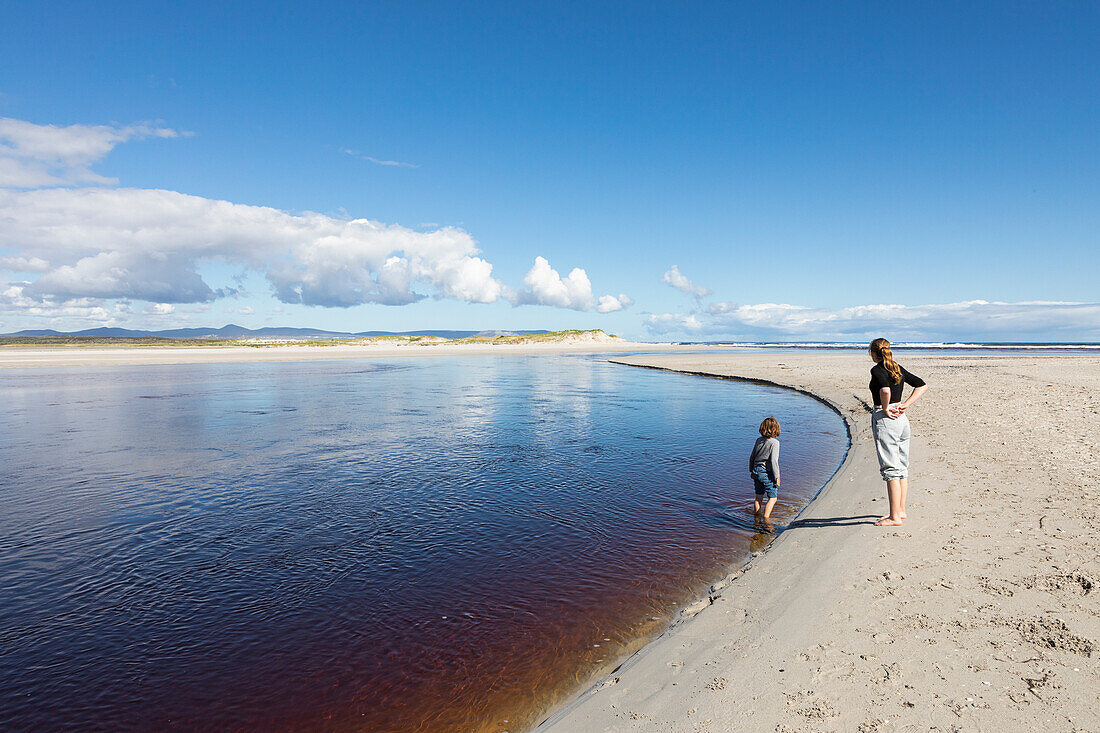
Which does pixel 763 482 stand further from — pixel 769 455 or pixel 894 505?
pixel 894 505

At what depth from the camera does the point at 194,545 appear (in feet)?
30.2

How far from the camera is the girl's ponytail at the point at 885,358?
8789 mm

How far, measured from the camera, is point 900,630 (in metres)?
5.69

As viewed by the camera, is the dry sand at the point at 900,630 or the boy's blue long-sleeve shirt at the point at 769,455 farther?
the boy's blue long-sleeve shirt at the point at 769,455

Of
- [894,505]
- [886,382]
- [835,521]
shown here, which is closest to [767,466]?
[835,521]

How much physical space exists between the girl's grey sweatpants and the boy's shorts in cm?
209

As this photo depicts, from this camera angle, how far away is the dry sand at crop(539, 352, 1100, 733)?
450cm

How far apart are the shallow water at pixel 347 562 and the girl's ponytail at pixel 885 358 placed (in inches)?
142

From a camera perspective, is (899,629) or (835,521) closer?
(899,629)

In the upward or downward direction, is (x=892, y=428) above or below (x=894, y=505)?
above

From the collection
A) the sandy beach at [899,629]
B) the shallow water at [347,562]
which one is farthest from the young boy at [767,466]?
the sandy beach at [899,629]

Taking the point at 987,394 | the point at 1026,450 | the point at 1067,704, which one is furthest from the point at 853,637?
the point at 987,394

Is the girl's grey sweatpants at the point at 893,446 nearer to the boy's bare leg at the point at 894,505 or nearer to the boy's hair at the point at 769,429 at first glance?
the boy's bare leg at the point at 894,505

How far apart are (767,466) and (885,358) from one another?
305 cm
